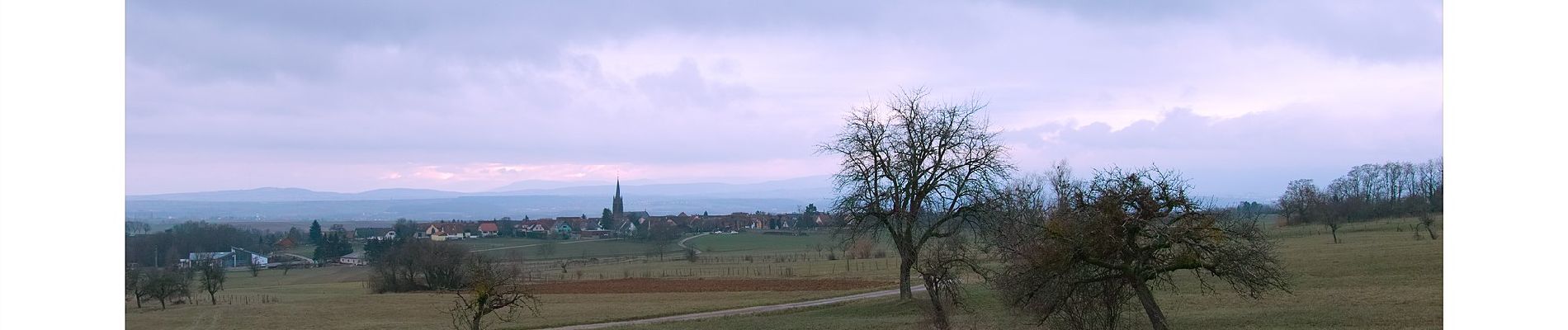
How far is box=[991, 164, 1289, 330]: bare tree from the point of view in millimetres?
17000

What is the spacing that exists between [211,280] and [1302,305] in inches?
1992

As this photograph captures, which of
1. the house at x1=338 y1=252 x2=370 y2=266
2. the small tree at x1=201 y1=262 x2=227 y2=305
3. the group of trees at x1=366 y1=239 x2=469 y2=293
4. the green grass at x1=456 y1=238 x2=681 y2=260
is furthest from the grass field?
the green grass at x1=456 y1=238 x2=681 y2=260

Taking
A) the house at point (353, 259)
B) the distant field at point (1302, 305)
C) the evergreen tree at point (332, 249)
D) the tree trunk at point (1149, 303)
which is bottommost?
the house at point (353, 259)

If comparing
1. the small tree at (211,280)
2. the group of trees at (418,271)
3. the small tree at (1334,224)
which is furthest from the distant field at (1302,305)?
the group of trees at (418,271)

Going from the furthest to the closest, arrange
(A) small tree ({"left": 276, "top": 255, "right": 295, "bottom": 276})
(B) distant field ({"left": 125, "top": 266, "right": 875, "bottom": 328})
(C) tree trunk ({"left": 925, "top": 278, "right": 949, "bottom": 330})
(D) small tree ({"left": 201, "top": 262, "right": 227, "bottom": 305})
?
1. (A) small tree ({"left": 276, "top": 255, "right": 295, "bottom": 276})
2. (D) small tree ({"left": 201, "top": 262, "right": 227, "bottom": 305})
3. (B) distant field ({"left": 125, "top": 266, "right": 875, "bottom": 328})
4. (C) tree trunk ({"left": 925, "top": 278, "right": 949, "bottom": 330})

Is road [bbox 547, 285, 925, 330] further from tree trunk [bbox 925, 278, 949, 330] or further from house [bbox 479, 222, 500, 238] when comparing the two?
house [bbox 479, 222, 500, 238]

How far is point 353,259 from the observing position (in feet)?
300

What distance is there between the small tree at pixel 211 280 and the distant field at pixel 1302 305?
32053 mm

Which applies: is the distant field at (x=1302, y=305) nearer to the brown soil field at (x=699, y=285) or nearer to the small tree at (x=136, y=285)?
the brown soil field at (x=699, y=285)

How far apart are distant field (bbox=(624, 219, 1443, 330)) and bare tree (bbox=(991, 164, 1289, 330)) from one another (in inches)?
76.2

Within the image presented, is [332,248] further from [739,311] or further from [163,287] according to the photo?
[739,311]

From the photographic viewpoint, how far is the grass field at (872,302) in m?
22.1

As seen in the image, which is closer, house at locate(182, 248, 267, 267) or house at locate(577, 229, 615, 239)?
house at locate(182, 248, 267, 267)

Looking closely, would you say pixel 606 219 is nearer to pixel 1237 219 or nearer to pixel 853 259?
pixel 853 259
